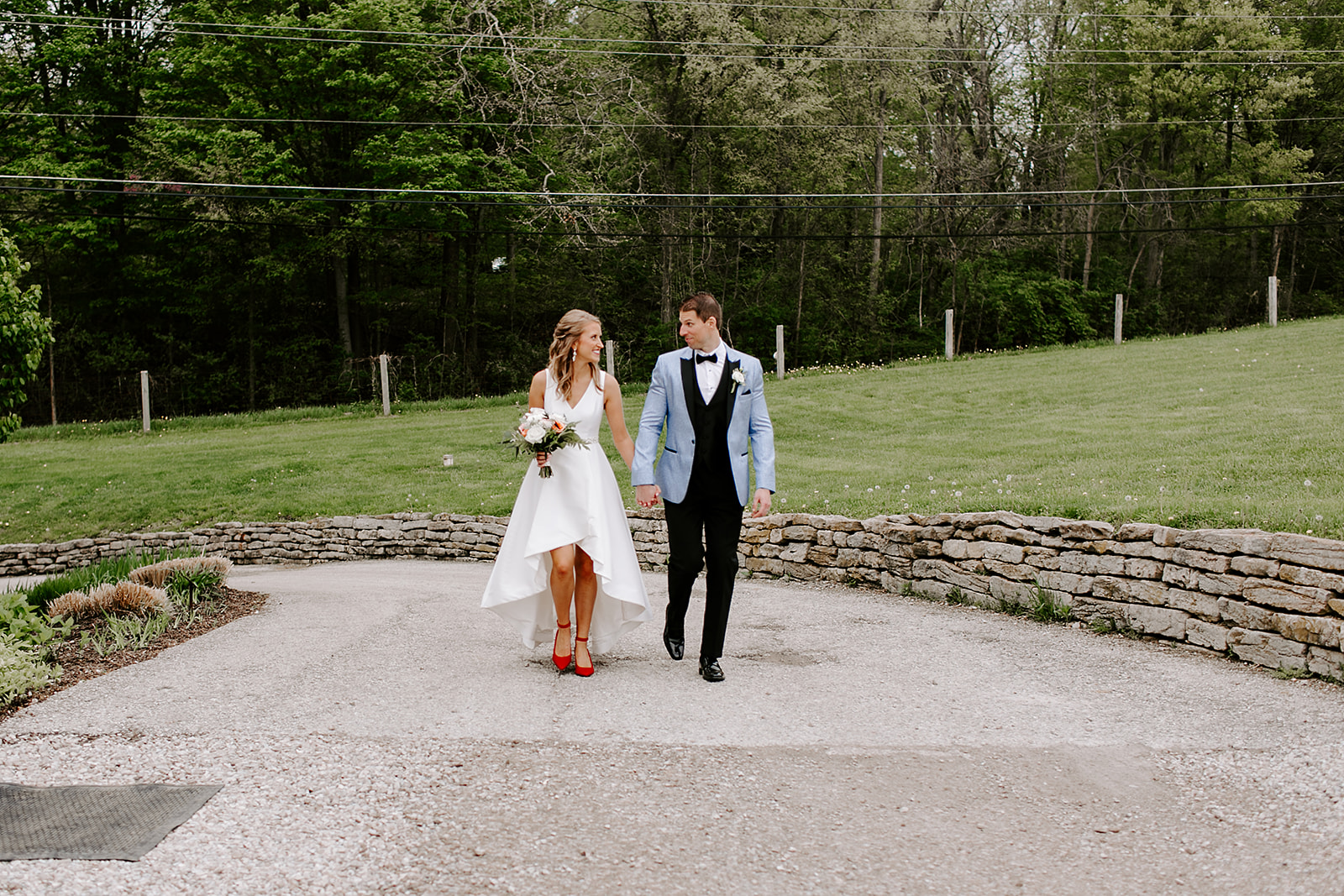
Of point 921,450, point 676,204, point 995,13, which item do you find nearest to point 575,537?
point 921,450

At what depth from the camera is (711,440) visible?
5391mm

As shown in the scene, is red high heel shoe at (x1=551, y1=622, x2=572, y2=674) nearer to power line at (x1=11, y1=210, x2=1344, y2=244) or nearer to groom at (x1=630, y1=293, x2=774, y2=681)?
groom at (x1=630, y1=293, x2=774, y2=681)

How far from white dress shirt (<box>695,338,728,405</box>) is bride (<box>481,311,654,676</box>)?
19.4 inches

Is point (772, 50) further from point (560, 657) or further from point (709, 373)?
point (560, 657)

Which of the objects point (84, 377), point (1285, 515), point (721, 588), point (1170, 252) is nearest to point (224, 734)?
point (721, 588)

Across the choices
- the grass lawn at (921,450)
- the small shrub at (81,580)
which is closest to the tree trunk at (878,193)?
the grass lawn at (921,450)

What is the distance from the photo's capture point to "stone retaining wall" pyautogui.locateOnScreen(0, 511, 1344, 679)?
18.1ft

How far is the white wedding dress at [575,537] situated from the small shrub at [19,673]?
245 cm

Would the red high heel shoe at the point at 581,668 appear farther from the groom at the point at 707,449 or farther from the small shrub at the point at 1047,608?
the small shrub at the point at 1047,608

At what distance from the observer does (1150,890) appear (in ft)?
10.2

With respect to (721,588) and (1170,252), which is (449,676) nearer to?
(721,588)

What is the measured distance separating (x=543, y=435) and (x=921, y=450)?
10436mm

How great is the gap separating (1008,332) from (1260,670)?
29.0 meters

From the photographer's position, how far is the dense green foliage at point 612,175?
2930 cm
